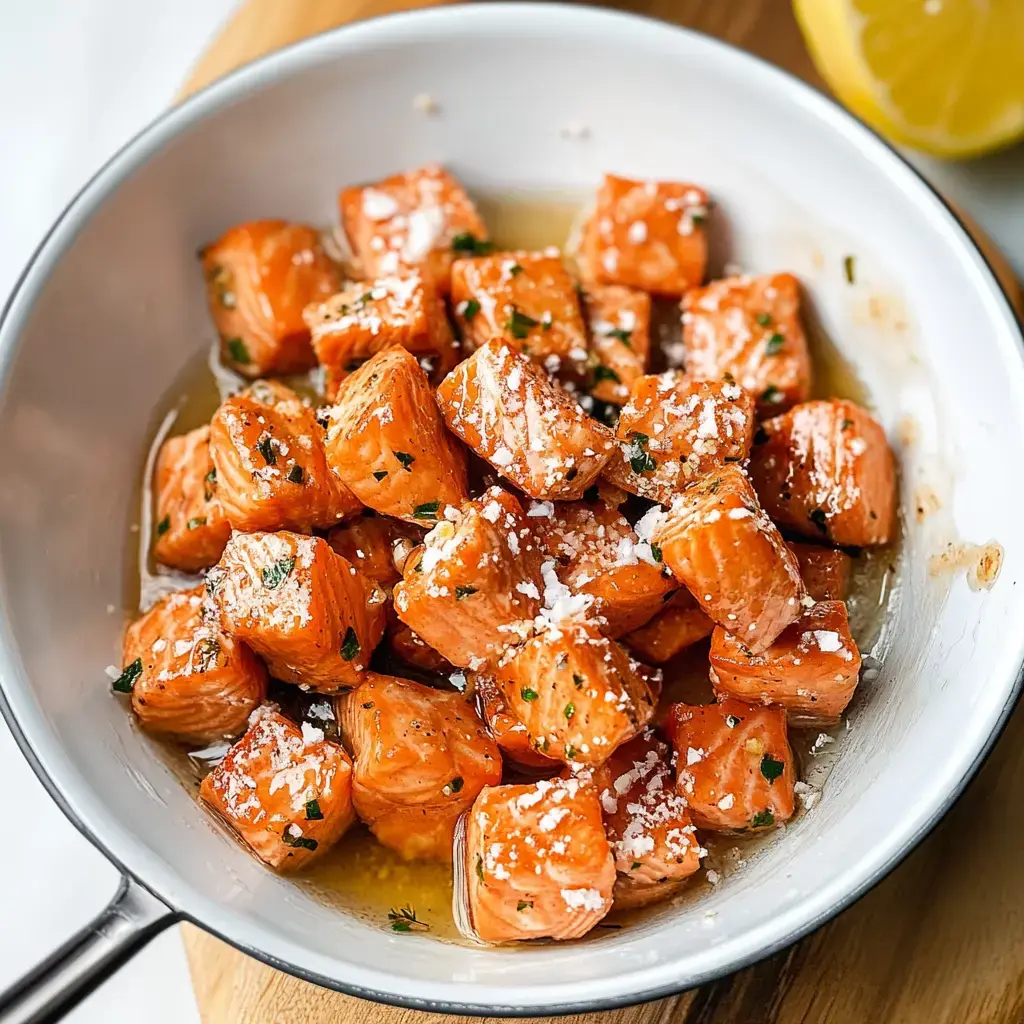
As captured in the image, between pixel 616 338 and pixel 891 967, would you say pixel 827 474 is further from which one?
pixel 891 967

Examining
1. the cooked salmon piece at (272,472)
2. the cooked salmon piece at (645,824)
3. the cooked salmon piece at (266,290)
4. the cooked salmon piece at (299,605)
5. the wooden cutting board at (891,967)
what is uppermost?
the cooked salmon piece at (266,290)

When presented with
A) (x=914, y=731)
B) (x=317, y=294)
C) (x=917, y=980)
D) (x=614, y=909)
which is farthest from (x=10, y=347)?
(x=917, y=980)

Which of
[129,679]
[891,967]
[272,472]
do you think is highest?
[272,472]

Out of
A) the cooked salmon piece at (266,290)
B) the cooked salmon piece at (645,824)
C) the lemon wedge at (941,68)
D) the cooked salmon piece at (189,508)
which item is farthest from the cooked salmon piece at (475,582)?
the lemon wedge at (941,68)

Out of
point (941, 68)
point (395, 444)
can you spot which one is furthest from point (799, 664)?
point (941, 68)

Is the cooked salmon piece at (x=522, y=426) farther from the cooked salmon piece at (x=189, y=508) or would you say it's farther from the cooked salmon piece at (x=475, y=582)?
the cooked salmon piece at (x=189, y=508)

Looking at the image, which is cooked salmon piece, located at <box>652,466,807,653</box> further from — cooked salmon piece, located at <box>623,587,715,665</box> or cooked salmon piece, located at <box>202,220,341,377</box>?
cooked salmon piece, located at <box>202,220,341,377</box>

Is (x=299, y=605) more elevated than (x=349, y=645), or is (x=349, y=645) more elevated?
(x=299, y=605)
